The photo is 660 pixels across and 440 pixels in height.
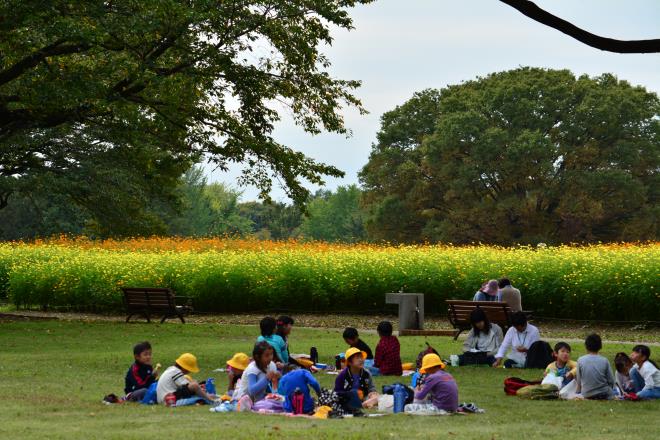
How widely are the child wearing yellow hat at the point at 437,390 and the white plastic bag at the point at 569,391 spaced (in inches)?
89.6

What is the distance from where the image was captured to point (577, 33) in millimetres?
14555

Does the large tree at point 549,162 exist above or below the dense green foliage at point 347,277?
above

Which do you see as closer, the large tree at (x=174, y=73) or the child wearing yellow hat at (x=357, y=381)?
the child wearing yellow hat at (x=357, y=381)

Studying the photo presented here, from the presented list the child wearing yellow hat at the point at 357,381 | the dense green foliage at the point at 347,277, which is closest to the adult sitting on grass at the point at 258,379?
the child wearing yellow hat at the point at 357,381

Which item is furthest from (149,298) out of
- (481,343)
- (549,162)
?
(549,162)

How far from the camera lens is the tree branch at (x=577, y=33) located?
14586mm

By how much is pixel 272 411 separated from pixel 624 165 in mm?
50653

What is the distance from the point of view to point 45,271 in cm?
3425

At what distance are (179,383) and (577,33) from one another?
699cm

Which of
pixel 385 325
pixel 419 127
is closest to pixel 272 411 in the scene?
pixel 385 325

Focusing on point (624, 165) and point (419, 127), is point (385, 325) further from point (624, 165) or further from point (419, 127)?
point (419, 127)

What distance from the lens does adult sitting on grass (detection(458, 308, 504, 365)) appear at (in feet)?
57.3

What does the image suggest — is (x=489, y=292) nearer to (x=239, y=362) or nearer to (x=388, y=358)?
(x=388, y=358)

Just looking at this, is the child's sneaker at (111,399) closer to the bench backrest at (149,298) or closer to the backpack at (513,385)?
the backpack at (513,385)
